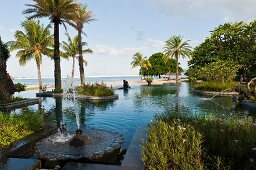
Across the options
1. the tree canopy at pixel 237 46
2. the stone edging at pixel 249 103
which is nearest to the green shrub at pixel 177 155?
the tree canopy at pixel 237 46

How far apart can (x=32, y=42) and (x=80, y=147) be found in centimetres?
4462

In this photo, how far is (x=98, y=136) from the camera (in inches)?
422

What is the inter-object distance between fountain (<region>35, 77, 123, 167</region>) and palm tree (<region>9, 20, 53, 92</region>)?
40.6m

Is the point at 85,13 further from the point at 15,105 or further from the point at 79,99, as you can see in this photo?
the point at 15,105

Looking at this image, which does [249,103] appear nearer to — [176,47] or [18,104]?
[18,104]

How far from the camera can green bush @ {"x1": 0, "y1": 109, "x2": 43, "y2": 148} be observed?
31.5ft

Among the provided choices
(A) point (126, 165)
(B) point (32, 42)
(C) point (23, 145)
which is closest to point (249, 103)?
(A) point (126, 165)

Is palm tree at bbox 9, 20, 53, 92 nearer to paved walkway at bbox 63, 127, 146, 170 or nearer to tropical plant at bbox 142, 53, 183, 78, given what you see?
paved walkway at bbox 63, 127, 146, 170

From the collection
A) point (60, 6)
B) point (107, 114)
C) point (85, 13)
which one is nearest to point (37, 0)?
point (60, 6)

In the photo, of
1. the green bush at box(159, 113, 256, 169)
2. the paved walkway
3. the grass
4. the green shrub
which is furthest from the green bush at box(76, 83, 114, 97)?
the green shrub

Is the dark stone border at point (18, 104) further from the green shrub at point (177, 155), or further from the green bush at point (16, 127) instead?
the green shrub at point (177, 155)

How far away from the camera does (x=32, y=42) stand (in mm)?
50000

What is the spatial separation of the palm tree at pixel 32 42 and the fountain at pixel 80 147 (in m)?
40.6

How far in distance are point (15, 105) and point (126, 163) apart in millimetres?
19047
